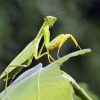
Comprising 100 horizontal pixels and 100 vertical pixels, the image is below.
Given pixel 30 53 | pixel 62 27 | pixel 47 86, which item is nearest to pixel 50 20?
pixel 30 53

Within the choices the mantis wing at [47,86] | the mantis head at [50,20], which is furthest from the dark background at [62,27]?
the mantis wing at [47,86]

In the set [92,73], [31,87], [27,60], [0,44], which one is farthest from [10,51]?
[31,87]

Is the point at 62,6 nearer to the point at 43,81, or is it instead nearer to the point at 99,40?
the point at 99,40

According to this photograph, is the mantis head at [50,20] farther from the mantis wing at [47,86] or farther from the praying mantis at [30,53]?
the mantis wing at [47,86]

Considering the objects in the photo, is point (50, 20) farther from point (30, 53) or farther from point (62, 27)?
point (62, 27)

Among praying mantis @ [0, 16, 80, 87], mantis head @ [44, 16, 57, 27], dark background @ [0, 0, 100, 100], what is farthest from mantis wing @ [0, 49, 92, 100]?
dark background @ [0, 0, 100, 100]
